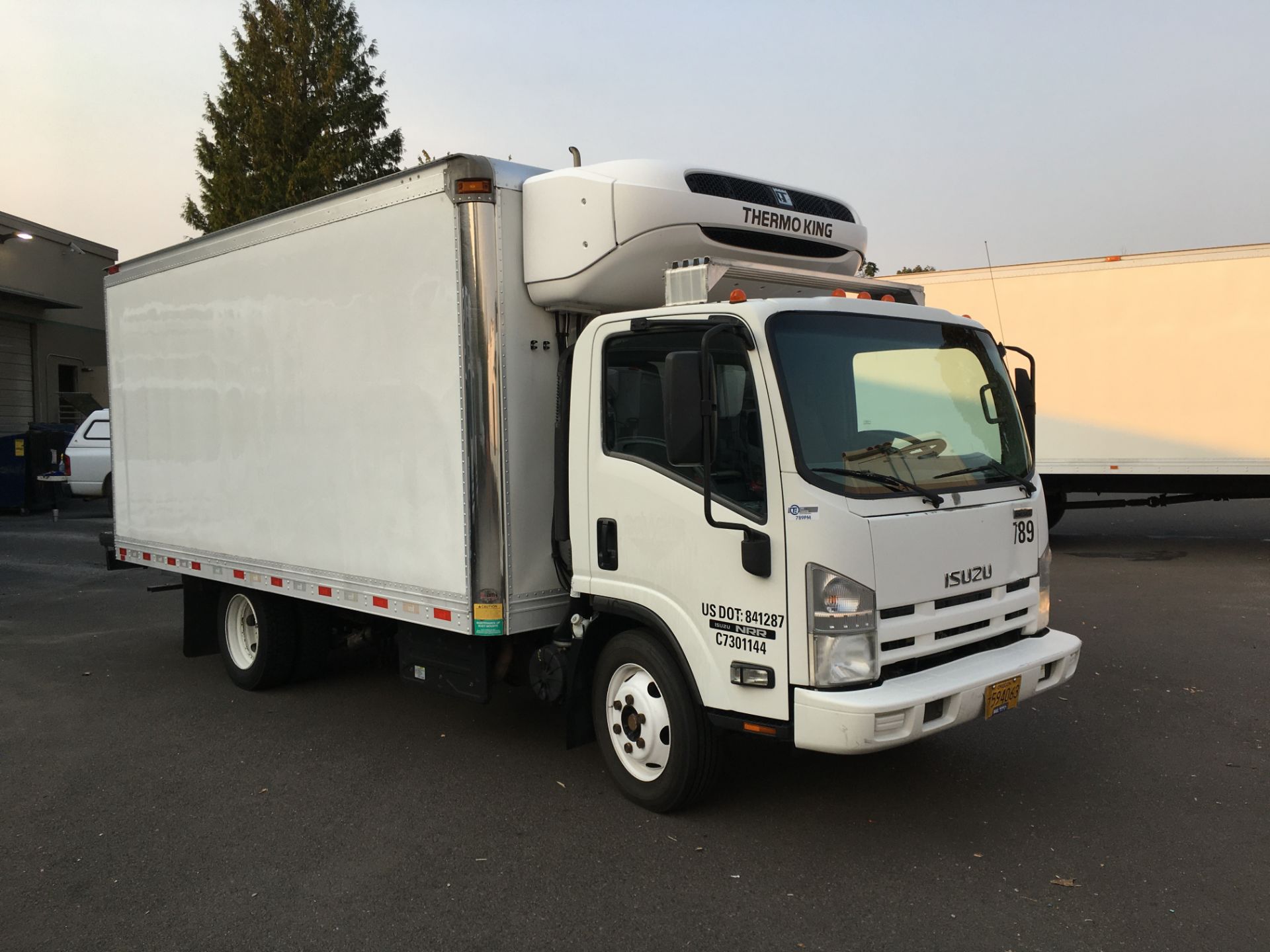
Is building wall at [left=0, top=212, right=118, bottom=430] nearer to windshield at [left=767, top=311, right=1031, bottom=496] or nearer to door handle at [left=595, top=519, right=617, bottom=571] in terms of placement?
door handle at [left=595, top=519, right=617, bottom=571]

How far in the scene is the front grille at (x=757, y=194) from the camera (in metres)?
5.18

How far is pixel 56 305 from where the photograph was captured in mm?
25703

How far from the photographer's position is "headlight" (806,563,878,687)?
161 inches

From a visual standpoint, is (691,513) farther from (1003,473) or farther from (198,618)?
(198,618)

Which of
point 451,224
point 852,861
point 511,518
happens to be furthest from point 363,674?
point 852,861

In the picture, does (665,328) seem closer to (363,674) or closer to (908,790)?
(908,790)

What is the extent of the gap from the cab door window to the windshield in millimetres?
191

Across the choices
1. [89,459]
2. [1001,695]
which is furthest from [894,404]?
[89,459]

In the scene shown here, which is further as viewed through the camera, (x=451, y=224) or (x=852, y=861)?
(x=451, y=224)

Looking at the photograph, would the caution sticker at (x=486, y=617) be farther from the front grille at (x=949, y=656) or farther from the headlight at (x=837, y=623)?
the front grille at (x=949, y=656)

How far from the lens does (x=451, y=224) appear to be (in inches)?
203

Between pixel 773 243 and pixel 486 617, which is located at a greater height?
pixel 773 243

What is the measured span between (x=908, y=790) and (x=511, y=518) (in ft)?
7.97

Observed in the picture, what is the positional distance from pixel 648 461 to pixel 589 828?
1.76 metres
